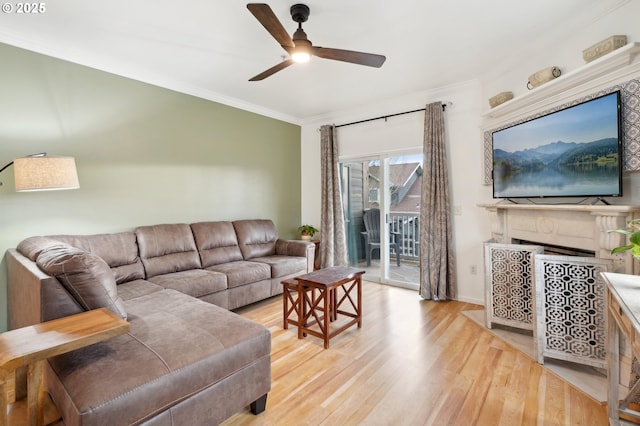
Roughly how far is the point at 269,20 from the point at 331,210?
3179 millimetres

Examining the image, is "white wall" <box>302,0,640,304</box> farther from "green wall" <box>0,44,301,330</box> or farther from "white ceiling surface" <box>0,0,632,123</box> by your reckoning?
"green wall" <box>0,44,301,330</box>

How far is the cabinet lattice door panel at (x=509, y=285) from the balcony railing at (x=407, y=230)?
155cm

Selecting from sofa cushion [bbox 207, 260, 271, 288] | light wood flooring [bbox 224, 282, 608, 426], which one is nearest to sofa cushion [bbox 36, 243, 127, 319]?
light wood flooring [bbox 224, 282, 608, 426]

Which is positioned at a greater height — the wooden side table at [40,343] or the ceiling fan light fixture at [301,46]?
the ceiling fan light fixture at [301,46]

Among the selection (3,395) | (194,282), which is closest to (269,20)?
(3,395)

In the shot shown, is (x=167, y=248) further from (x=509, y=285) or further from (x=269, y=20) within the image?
(x=509, y=285)

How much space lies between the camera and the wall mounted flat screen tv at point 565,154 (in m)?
2.03

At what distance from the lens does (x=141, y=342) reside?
1.52 meters

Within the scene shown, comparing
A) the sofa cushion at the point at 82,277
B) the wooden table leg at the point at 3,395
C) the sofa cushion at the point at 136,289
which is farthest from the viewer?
the sofa cushion at the point at 136,289

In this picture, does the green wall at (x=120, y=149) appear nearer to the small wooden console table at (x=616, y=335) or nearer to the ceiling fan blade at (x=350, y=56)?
the ceiling fan blade at (x=350, y=56)

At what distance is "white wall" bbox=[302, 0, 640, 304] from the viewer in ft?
7.47

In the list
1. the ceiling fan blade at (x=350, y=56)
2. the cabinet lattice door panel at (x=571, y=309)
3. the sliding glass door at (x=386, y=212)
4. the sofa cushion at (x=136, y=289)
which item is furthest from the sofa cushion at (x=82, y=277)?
the sliding glass door at (x=386, y=212)

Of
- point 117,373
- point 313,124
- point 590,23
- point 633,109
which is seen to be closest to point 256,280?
point 117,373

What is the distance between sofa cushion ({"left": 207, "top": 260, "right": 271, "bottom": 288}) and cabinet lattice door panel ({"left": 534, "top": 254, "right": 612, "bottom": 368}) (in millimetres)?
2664
